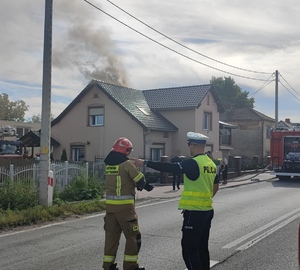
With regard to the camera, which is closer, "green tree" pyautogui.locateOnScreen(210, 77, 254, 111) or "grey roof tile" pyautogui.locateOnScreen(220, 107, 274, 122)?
"grey roof tile" pyautogui.locateOnScreen(220, 107, 274, 122)

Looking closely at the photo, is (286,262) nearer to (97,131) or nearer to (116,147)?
(116,147)

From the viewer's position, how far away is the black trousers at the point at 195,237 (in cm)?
489

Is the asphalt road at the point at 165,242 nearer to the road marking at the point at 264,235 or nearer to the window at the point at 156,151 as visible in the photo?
the road marking at the point at 264,235

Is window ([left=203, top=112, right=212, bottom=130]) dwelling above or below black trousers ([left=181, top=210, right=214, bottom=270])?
above

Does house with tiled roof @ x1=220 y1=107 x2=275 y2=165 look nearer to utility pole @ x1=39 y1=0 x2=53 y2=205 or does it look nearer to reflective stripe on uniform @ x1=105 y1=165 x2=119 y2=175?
utility pole @ x1=39 y1=0 x2=53 y2=205

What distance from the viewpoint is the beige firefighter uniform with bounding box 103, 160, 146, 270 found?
5527 mm

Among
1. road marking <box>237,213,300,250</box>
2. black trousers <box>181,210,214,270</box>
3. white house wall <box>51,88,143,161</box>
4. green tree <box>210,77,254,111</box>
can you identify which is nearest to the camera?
black trousers <box>181,210,214,270</box>

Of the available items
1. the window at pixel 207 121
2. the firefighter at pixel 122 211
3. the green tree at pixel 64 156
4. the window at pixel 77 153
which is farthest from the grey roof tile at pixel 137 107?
the firefighter at pixel 122 211

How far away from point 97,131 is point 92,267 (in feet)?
82.9

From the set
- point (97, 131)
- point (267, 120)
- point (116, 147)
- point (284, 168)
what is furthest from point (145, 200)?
point (267, 120)

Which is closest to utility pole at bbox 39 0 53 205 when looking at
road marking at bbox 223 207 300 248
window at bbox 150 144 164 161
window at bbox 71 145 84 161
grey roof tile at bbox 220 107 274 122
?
road marking at bbox 223 207 300 248

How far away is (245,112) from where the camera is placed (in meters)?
52.7

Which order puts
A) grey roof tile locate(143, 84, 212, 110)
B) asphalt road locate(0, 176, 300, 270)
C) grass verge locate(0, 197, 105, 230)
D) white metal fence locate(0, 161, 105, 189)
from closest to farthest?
asphalt road locate(0, 176, 300, 270) < grass verge locate(0, 197, 105, 230) < white metal fence locate(0, 161, 105, 189) < grey roof tile locate(143, 84, 212, 110)

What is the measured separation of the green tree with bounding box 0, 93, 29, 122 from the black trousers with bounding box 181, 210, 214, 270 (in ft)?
275
